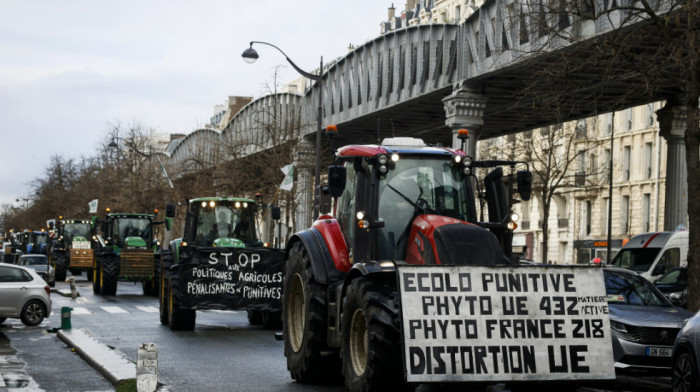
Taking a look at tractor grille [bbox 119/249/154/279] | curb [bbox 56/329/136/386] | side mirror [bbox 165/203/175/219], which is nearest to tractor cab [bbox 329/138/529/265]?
curb [bbox 56/329/136/386]

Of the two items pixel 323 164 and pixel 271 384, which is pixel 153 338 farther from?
pixel 323 164

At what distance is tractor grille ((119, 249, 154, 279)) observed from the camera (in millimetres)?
37469

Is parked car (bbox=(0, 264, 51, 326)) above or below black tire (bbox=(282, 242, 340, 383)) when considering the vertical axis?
below

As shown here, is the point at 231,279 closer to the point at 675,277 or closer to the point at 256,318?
the point at 256,318

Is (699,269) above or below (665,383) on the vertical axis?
above

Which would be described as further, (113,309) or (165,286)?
(113,309)

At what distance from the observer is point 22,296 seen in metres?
24.1

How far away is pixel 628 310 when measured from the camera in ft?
49.1

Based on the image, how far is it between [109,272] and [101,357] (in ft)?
73.3

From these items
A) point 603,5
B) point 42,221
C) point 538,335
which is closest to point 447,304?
point 538,335

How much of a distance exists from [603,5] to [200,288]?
11916 mm

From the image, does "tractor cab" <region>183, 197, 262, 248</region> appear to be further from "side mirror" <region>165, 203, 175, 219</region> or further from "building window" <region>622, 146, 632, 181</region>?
"building window" <region>622, 146, 632, 181</region>

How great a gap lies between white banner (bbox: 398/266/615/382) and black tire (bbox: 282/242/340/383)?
2616 mm

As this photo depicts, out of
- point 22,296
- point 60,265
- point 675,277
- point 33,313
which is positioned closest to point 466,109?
point 675,277
